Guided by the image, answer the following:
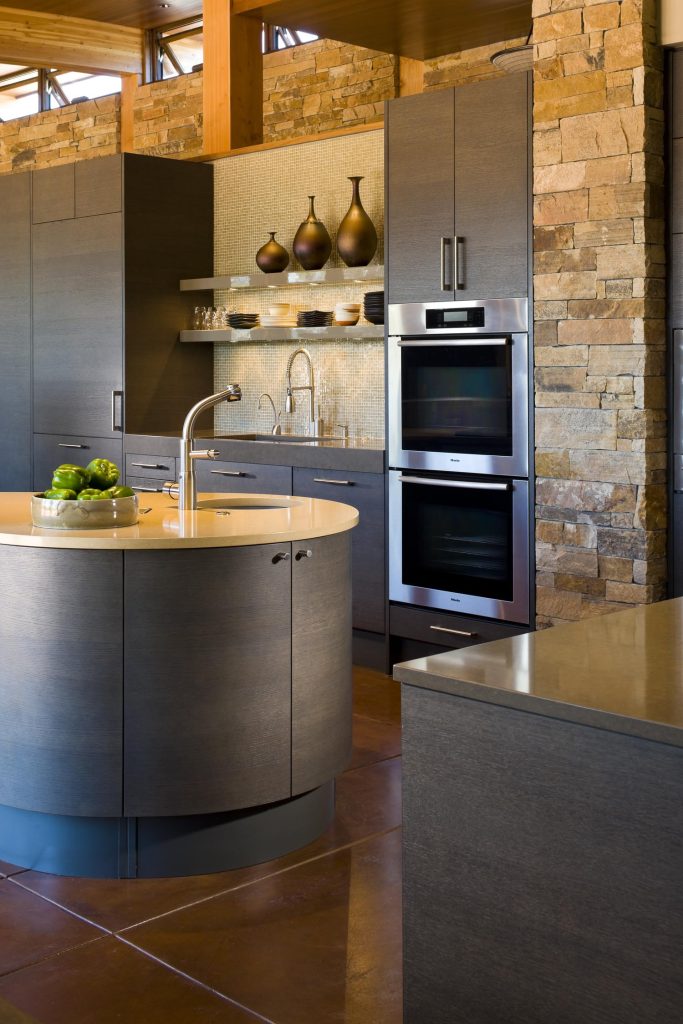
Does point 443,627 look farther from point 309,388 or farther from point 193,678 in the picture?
point 193,678

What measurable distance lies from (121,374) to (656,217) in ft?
11.0

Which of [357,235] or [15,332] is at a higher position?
[357,235]

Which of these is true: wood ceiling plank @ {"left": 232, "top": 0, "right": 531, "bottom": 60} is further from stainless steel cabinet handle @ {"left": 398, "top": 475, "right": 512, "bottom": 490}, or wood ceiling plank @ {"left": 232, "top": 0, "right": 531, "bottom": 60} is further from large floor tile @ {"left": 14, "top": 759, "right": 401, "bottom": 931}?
large floor tile @ {"left": 14, "top": 759, "right": 401, "bottom": 931}

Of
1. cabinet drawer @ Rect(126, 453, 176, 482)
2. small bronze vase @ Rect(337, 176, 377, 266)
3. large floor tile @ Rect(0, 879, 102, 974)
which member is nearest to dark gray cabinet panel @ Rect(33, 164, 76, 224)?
cabinet drawer @ Rect(126, 453, 176, 482)

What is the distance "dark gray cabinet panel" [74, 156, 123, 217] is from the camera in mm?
6699

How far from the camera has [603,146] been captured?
15.0 feet

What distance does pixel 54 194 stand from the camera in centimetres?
721

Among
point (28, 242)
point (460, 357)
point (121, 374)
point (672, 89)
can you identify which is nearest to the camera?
point (672, 89)

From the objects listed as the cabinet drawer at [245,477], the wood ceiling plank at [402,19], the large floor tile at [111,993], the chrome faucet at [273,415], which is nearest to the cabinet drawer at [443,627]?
the cabinet drawer at [245,477]

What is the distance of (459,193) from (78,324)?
284 centimetres

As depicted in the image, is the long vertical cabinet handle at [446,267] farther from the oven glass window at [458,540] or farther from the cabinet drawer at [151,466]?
the cabinet drawer at [151,466]

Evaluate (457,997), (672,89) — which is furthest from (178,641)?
(672,89)

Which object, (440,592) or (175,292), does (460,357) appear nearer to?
(440,592)

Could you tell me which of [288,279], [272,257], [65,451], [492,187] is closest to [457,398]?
[492,187]
